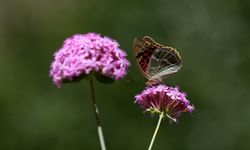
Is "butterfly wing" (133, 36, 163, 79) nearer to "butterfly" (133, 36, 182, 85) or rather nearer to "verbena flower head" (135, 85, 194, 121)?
"butterfly" (133, 36, 182, 85)

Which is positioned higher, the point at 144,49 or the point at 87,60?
the point at 144,49

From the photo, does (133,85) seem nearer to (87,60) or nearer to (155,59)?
(155,59)

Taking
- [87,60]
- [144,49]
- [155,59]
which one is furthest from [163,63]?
[87,60]

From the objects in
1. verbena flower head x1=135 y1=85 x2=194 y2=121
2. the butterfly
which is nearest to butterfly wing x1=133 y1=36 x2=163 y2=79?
the butterfly

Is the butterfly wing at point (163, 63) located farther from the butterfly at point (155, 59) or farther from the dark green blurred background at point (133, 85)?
the dark green blurred background at point (133, 85)

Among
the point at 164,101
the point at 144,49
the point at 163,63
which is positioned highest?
the point at 144,49
